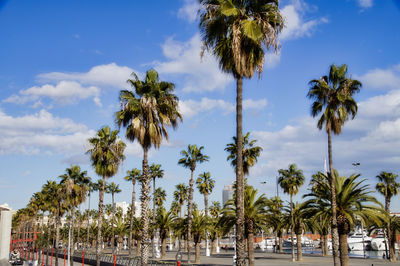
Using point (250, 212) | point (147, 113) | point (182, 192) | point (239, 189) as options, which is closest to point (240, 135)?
point (239, 189)

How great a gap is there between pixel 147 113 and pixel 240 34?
11569 millimetres

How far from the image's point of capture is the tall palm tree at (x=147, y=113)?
85.5 ft

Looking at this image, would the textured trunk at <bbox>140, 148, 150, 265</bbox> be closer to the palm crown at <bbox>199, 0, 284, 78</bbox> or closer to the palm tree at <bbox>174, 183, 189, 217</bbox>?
the palm crown at <bbox>199, 0, 284, 78</bbox>

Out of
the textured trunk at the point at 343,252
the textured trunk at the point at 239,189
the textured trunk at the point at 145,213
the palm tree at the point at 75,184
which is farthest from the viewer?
the palm tree at the point at 75,184

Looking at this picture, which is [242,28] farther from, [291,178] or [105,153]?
[291,178]

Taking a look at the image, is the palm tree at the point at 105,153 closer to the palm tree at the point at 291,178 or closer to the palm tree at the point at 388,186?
the palm tree at the point at 291,178

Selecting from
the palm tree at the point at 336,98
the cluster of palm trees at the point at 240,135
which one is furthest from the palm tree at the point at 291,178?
the palm tree at the point at 336,98

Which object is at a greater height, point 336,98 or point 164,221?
point 336,98

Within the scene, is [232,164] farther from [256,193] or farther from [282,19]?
[282,19]

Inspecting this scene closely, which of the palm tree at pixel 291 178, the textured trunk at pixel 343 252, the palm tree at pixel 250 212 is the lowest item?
the textured trunk at pixel 343 252

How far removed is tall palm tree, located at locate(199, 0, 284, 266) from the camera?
53.2 feet

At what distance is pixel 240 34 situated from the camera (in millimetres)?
16703

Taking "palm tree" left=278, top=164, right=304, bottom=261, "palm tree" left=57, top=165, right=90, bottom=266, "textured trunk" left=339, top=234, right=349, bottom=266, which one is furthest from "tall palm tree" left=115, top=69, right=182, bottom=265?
"palm tree" left=278, top=164, right=304, bottom=261

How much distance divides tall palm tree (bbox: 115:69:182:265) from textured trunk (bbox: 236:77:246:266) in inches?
417
